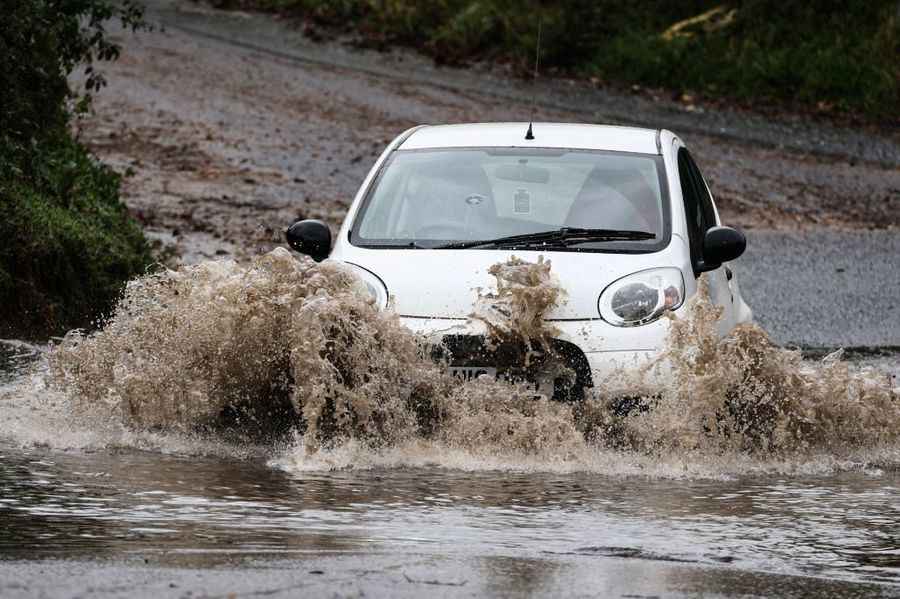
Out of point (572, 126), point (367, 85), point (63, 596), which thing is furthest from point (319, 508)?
point (367, 85)

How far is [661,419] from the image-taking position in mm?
8109

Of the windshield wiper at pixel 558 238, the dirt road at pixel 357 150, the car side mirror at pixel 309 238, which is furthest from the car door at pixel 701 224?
the dirt road at pixel 357 150

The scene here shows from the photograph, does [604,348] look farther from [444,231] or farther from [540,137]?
[540,137]

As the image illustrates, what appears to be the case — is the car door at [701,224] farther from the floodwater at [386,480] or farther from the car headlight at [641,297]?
the floodwater at [386,480]

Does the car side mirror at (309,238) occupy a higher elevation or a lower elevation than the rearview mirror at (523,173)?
lower

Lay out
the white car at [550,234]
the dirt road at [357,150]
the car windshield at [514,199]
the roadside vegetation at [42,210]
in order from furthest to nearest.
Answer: the dirt road at [357,150], the roadside vegetation at [42,210], the car windshield at [514,199], the white car at [550,234]

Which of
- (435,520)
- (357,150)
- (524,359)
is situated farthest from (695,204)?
(357,150)

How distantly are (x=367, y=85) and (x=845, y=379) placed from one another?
55.4 ft

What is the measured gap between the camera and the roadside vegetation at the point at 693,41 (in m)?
24.1

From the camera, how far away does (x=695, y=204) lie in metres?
9.83

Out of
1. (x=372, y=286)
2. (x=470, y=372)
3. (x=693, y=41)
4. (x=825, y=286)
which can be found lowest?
(x=470, y=372)

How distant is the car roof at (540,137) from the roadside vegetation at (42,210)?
2.99 metres

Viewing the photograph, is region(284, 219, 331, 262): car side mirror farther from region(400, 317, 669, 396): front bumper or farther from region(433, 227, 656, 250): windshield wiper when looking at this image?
region(400, 317, 669, 396): front bumper

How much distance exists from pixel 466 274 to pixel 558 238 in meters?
0.72
